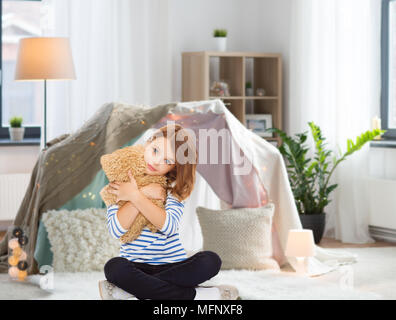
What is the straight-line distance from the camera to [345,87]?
190 inches

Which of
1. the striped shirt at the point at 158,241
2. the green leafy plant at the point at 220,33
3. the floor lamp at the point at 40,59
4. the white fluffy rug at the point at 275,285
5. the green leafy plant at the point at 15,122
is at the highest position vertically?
the green leafy plant at the point at 220,33

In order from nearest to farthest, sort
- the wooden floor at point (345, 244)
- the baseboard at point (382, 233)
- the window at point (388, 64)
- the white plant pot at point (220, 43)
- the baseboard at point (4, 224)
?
1. the wooden floor at point (345, 244)
2. the baseboard at point (382, 233)
3. the window at point (388, 64)
4. the baseboard at point (4, 224)
5. the white plant pot at point (220, 43)

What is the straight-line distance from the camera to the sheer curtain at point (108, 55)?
504 centimetres

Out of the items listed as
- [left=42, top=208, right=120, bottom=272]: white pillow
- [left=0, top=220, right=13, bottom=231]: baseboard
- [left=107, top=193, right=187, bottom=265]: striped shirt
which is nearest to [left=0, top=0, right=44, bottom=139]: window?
[left=0, top=220, right=13, bottom=231]: baseboard

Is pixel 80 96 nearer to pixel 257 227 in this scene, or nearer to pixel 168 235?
pixel 257 227

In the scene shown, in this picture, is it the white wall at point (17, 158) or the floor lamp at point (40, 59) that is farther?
the white wall at point (17, 158)

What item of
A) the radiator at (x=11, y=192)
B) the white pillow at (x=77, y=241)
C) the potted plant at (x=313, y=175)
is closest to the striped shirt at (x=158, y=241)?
the white pillow at (x=77, y=241)

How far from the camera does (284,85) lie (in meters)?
5.61

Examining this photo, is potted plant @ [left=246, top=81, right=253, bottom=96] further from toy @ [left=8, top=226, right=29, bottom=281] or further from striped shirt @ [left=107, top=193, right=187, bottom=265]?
striped shirt @ [left=107, top=193, right=187, bottom=265]

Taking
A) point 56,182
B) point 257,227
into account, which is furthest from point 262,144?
point 56,182

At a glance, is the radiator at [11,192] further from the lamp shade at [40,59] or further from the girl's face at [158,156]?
the girl's face at [158,156]

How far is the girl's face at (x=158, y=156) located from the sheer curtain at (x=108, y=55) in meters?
3.34

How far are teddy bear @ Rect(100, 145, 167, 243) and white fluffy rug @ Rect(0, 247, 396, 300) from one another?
1.34 metres

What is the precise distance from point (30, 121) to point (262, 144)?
2.33 meters
